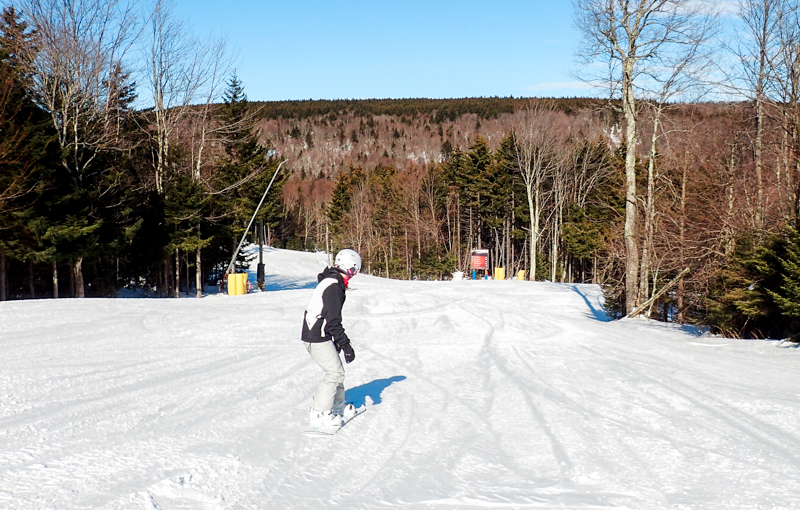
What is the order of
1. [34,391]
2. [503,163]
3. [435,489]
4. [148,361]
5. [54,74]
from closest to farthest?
[435,489] < [34,391] < [148,361] < [54,74] < [503,163]

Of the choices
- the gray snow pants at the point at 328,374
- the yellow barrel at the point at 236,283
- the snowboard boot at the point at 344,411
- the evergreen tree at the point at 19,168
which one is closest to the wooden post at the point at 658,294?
the snowboard boot at the point at 344,411

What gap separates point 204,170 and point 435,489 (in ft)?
134

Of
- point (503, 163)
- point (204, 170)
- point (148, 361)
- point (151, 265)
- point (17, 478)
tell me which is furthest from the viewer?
point (503, 163)

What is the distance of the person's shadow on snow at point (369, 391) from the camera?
22.1 feet

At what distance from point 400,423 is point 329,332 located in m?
1.23

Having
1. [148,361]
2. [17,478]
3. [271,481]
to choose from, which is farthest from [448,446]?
[148,361]

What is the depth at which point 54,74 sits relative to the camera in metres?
23.9

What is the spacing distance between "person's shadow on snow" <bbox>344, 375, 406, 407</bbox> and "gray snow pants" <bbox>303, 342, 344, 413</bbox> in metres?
1.05

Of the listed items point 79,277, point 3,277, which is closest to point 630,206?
point 79,277

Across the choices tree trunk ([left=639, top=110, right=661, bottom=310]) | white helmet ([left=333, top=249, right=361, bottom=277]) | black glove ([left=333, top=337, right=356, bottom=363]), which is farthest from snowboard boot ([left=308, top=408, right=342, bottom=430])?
tree trunk ([left=639, top=110, right=661, bottom=310])

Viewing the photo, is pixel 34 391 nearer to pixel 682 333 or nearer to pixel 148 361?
pixel 148 361

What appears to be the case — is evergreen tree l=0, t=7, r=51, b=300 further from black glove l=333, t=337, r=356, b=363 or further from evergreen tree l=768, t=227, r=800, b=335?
evergreen tree l=768, t=227, r=800, b=335

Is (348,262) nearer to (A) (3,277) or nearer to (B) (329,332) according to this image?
(B) (329,332)

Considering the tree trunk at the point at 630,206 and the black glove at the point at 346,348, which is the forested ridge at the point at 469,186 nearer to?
the tree trunk at the point at 630,206
